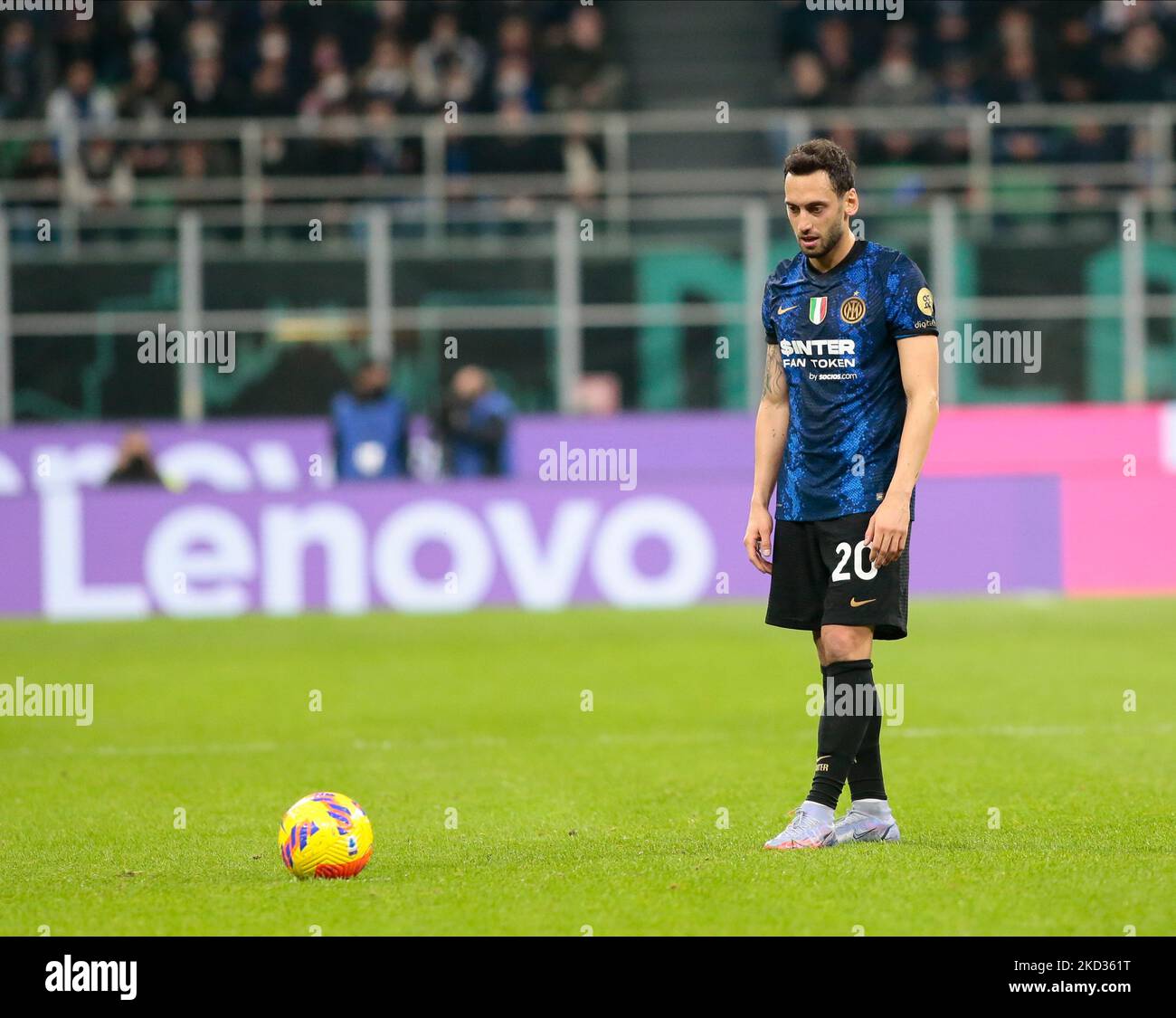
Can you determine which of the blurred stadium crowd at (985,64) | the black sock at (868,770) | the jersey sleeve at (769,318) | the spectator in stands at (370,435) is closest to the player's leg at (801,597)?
the black sock at (868,770)

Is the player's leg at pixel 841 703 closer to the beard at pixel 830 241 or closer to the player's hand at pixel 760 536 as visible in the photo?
the player's hand at pixel 760 536

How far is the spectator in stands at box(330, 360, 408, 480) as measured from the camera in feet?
60.0

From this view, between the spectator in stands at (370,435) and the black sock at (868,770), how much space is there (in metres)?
11.7

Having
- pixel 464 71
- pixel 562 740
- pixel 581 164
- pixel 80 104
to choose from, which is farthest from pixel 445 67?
pixel 562 740

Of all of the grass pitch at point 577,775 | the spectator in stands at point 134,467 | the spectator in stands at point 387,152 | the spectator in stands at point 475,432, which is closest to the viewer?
the grass pitch at point 577,775

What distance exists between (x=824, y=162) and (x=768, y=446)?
1002 millimetres

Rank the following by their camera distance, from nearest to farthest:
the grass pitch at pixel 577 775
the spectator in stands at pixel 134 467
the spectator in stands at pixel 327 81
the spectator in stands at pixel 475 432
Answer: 1. the grass pitch at pixel 577 775
2. the spectator in stands at pixel 134 467
3. the spectator in stands at pixel 475 432
4. the spectator in stands at pixel 327 81

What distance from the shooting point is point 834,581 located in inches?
257

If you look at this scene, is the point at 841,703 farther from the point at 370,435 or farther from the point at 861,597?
the point at 370,435

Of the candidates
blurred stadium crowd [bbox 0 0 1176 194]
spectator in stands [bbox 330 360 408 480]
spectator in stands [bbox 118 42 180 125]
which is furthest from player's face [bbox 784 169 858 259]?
spectator in stands [bbox 118 42 180 125]

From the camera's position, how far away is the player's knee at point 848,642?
6527 millimetres

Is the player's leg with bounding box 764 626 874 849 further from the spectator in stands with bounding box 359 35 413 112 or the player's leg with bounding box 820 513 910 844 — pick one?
the spectator in stands with bounding box 359 35 413 112

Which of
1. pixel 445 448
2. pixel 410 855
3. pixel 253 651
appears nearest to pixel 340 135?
pixel 445 448
